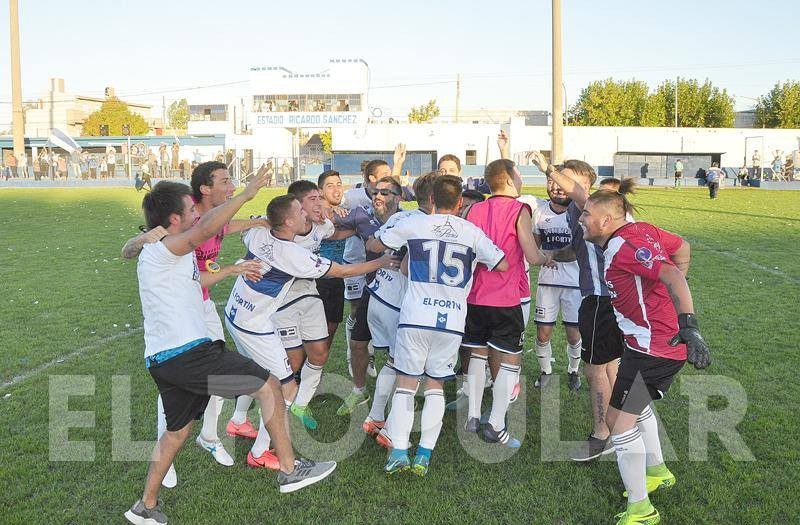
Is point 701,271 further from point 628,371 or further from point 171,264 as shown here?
point 171,264

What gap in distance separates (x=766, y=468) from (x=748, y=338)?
134 inches

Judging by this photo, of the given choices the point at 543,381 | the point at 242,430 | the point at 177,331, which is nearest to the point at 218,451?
the point at 242,430

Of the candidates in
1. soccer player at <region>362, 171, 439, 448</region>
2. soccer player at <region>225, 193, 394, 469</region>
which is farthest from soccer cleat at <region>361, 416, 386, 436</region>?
soccer player at <region>225, 193, 394, 469</region>

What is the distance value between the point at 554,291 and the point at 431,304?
2167 mm

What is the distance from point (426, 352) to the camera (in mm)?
4551

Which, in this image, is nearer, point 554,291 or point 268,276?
point 268,276

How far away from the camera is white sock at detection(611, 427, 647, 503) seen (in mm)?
3828

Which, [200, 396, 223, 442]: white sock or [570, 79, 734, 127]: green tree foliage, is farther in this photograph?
[570, 79, 734, 127]: green tree foliage

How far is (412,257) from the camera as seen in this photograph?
4527 millimetres

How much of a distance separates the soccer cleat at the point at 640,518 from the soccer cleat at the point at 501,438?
3.83 feet

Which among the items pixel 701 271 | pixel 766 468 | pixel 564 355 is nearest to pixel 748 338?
pixel 564 355

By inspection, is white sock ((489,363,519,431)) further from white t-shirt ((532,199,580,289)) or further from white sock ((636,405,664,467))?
white t-shirt ((532,199,580,289))

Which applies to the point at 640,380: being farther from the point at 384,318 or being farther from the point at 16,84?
the point at 16,84

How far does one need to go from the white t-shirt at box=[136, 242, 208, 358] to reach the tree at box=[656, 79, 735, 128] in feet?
231
